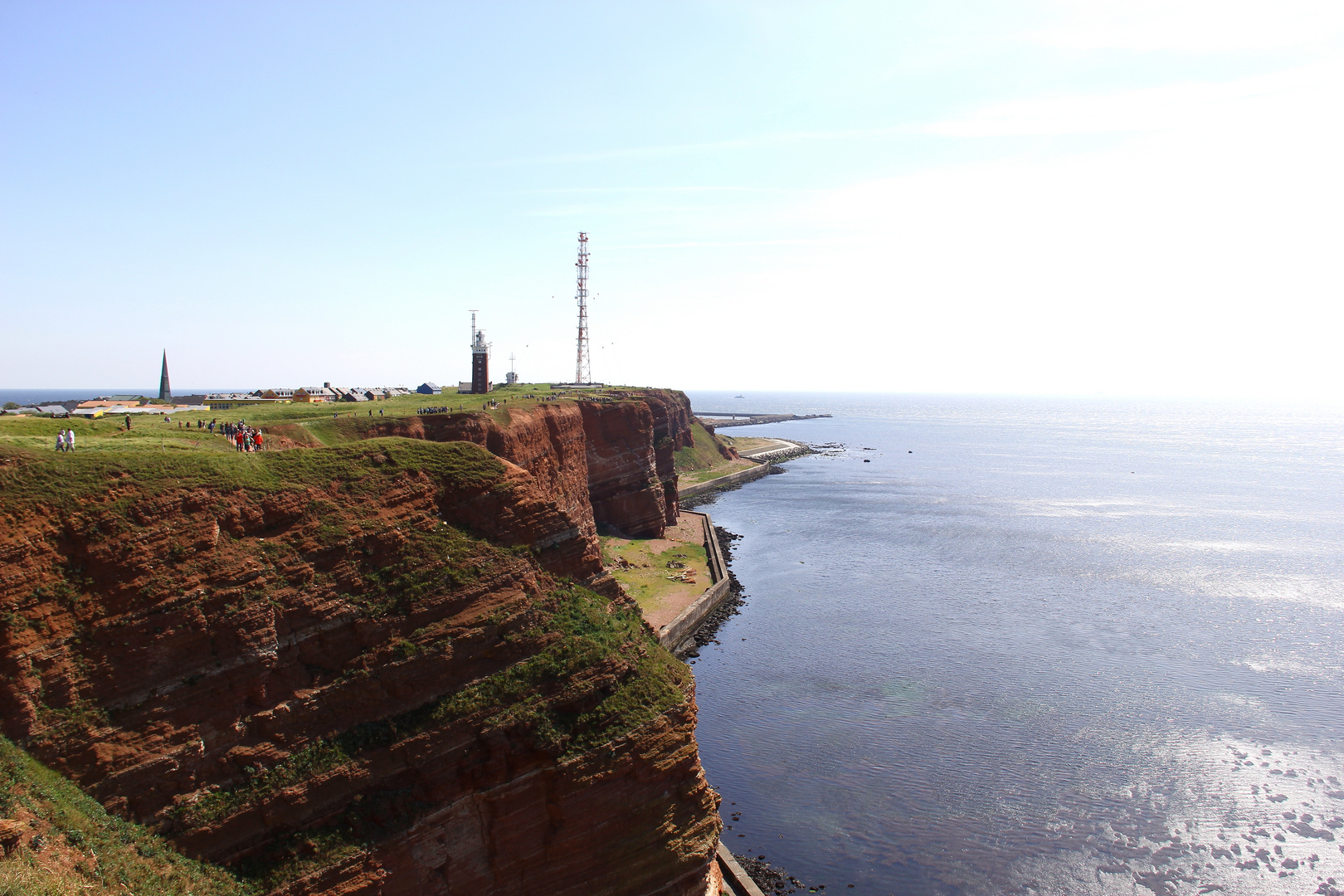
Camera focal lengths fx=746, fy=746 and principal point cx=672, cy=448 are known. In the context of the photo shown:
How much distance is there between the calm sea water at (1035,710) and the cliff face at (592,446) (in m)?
12.4

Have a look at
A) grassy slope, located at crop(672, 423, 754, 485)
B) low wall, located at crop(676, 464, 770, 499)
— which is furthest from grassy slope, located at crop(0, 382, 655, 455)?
grassy slope, located at crop(672, 423, 754, 485)

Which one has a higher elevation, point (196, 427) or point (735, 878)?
point (196, 427)

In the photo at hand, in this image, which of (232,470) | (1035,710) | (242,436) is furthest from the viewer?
(1035,710)

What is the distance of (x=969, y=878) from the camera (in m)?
29.3

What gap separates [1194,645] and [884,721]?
27754 millimetres

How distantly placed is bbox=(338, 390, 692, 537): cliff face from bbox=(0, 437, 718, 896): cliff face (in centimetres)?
576

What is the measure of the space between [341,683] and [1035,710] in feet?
126

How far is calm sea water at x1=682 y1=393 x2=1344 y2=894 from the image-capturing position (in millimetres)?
30781

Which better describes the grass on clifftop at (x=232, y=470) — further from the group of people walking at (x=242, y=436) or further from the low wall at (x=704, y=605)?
the low wall at (x=704, y=605)

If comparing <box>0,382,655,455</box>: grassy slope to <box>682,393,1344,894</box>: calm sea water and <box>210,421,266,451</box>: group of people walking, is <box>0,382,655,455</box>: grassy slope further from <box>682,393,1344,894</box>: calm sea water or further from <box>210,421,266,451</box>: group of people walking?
<box>682,393,1344,894</box>: calm sea water

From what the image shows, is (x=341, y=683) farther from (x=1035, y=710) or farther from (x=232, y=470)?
(x=1035, y=710)

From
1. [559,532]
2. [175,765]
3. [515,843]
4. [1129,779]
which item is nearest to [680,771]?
[515,843]

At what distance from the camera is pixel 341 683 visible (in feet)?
66.8

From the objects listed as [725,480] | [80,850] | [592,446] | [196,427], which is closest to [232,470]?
[80,850]
